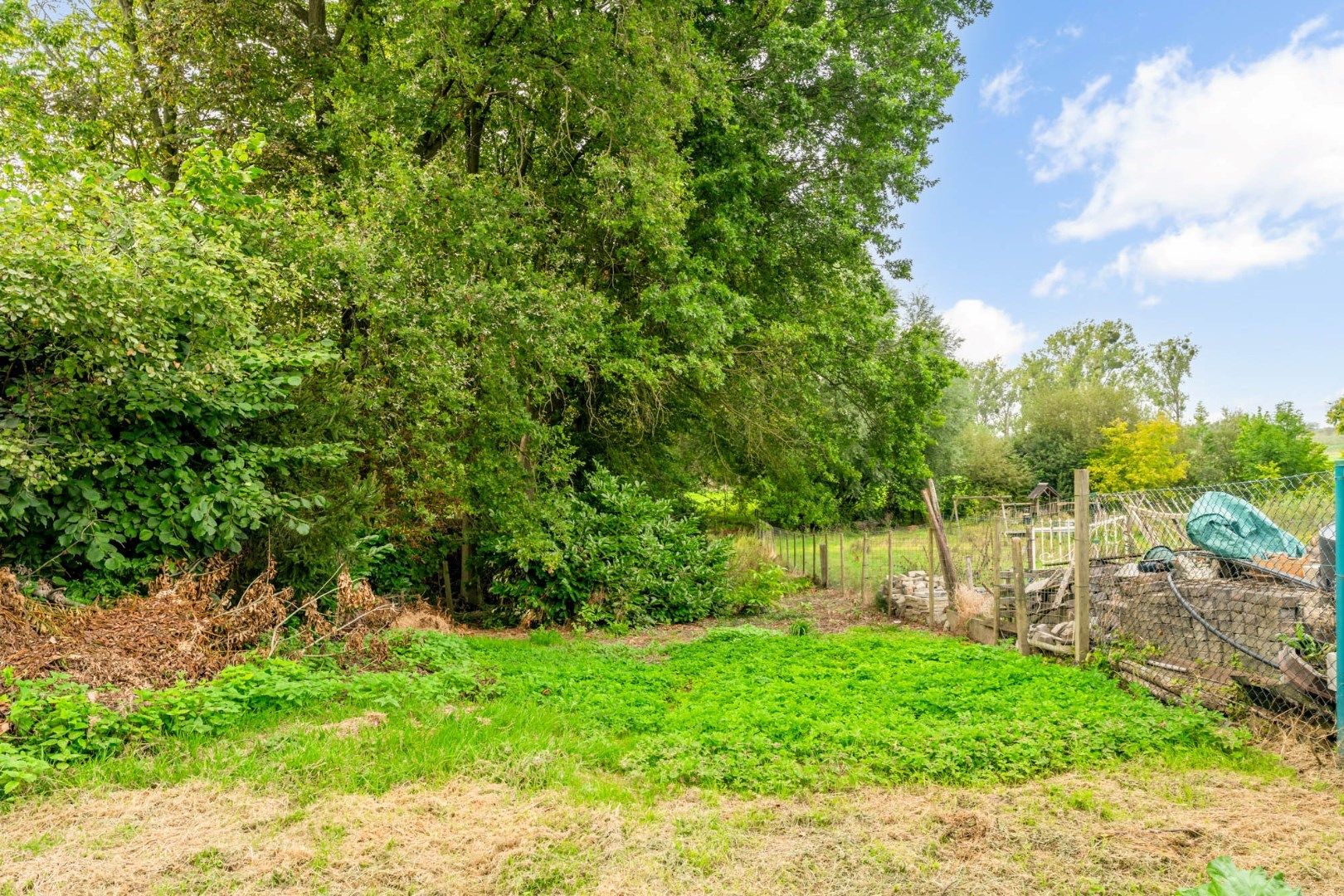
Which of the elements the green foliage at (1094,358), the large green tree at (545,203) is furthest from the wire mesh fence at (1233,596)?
the green foliage at (1094,358)

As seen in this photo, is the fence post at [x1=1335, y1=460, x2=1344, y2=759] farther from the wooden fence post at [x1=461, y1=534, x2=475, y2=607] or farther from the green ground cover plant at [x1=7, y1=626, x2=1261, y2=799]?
the wooden fence post at [x1=461, y1=534, x2=475, y2=607]

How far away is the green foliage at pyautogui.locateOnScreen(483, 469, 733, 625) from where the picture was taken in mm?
10062

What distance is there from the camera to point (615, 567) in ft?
34.1

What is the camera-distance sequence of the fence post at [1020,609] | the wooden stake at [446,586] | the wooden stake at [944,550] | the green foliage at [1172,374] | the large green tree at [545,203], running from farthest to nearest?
the green foliage at [1172,374]
the wooden stake at [446,586]
the wooden stake at [944,550]
the large green tree at [545,203]
the fence post at [1020,609]

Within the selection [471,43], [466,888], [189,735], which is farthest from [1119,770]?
[471,43]

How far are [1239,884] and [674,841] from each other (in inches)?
81.8

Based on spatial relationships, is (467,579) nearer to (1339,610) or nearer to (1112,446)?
(1339,610)

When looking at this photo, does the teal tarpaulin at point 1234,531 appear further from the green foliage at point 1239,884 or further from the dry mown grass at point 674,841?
the green foliage at point 1239,884

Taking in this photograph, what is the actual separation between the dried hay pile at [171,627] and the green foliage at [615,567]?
11.0 feet

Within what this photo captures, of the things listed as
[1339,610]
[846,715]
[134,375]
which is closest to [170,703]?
[134,375]

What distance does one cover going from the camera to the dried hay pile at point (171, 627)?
176 inches

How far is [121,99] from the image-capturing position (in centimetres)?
961

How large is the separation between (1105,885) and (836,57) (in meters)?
12.3

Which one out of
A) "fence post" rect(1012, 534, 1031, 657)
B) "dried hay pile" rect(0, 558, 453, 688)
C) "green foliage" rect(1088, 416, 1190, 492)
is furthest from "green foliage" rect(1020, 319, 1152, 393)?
"dried hay pile" rect(0, 558, 453, 688)
